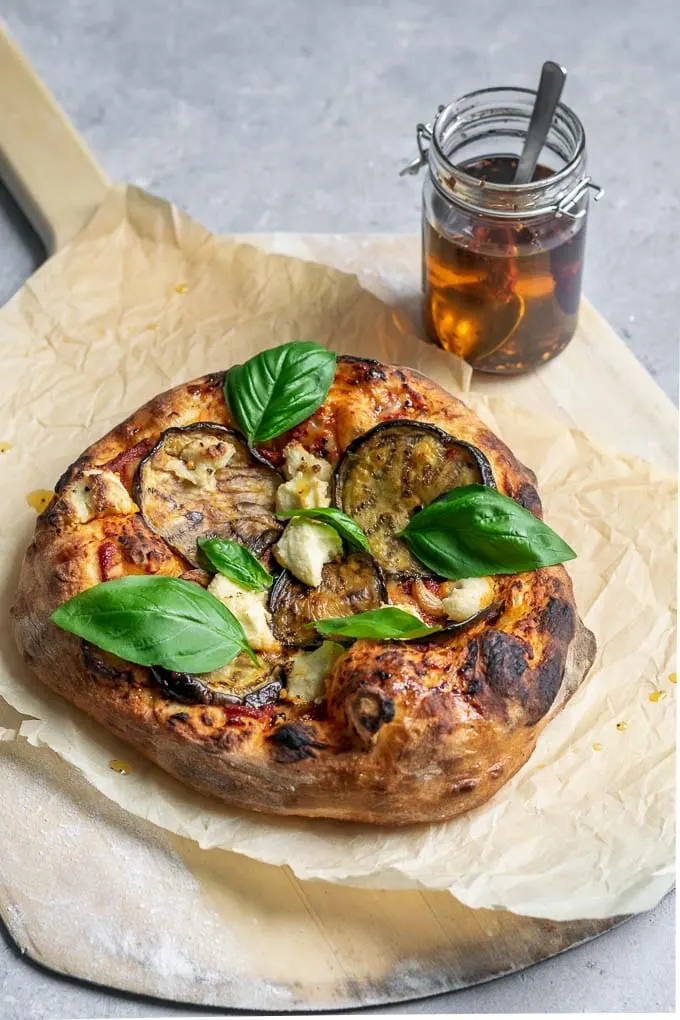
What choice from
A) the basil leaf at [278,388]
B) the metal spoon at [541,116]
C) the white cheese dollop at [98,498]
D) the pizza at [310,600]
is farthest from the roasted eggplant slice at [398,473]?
the metal spoon at [541,116]

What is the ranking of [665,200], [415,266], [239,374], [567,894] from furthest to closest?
1. [665,200]
2. [415,266]
3. [239,374]
4. [567,894]

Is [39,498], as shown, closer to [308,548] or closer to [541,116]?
[308,548]

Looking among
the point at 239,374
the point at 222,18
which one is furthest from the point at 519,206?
the point at 222,18

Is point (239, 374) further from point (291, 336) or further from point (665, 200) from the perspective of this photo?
point (665, 200)

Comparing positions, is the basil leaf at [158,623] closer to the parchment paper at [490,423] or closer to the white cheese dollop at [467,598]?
the parchment paper at [490,423]

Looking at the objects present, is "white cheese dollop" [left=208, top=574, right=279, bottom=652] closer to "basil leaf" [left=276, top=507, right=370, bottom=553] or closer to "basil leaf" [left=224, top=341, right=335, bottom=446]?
"basil leaf" [left=276, top=507, right=370, bottom=553]
